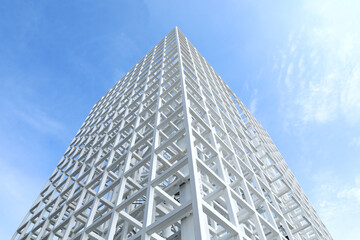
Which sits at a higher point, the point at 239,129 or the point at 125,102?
the point at 125,102

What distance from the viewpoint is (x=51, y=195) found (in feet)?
63.0

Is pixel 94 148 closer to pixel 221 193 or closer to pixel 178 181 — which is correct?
pixel 178 181

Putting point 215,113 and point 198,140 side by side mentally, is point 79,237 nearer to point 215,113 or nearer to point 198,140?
point 198,140

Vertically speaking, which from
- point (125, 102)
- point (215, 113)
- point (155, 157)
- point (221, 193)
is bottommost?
point (221, 193)

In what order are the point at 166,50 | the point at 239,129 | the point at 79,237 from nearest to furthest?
the point at 79,237, the point at 239,129, the point at 166,50

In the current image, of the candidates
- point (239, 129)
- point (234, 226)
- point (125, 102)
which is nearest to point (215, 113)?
point (239, 129)

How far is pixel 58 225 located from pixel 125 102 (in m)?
12.3

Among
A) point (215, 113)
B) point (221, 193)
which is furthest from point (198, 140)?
point (215, 113)

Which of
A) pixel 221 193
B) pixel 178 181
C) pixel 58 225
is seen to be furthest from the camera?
pixel 58 225

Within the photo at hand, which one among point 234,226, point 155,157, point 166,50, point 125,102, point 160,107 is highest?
point 166,50

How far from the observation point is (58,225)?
12.1 metres

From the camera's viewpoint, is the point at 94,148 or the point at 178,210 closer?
the point at 178,210

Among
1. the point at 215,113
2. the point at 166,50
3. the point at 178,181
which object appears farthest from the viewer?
the point at 166,50

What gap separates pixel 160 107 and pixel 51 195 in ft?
40.0
